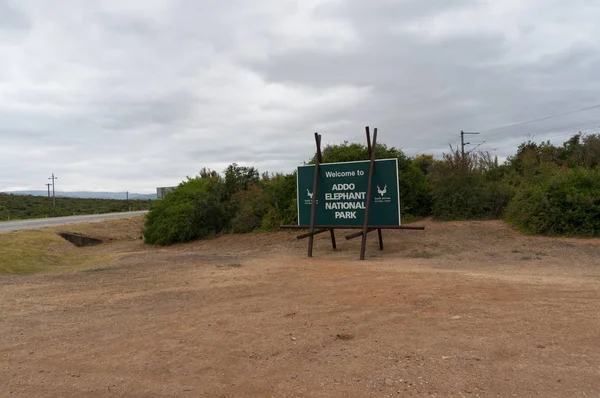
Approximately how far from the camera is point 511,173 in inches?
792

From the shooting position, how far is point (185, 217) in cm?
2250

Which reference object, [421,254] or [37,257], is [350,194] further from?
[37,257]

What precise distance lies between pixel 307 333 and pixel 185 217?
17.9 metres

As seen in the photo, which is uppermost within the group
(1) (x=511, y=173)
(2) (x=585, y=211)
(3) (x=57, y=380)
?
(1) (x=511, y=173)

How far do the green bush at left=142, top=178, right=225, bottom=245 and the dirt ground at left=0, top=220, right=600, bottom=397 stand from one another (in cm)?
1174

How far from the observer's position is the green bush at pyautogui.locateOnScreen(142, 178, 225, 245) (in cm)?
2234

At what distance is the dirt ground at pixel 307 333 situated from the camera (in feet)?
13.5

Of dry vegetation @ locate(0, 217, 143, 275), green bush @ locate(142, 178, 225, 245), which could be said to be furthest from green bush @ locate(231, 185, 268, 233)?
dry vegetation @ locate(0, 217, 143, 275)

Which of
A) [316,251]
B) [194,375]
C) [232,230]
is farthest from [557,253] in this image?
[232,230]

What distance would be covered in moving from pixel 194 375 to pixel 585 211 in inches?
542

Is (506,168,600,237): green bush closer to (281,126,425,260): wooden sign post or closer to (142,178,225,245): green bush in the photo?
(281,126,425,260): wooden sign post

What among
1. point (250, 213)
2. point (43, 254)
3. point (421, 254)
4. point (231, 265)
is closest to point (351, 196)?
point (421, 254)

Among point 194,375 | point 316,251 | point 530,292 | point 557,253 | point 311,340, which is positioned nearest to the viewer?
point 194,375

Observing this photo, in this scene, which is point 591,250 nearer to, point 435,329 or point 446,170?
point 446,170
